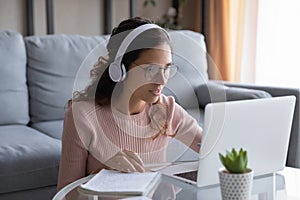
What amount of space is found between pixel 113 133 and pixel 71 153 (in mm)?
136

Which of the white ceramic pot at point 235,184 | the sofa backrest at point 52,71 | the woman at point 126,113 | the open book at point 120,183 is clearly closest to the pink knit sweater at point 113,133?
the woman at point 126,113

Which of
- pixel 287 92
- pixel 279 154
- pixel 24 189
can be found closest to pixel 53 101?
pixel 24 189

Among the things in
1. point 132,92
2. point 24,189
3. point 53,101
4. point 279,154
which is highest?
point 132,92

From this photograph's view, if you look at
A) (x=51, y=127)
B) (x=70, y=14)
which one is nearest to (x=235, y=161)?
(x=51, y=127)

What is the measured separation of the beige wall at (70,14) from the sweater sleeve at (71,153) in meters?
1.87

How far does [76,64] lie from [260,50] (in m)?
1.22

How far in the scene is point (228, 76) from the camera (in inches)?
141

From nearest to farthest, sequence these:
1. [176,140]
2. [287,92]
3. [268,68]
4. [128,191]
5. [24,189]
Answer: [128,191] < [176,140] < [24,189] < [287,92] < [268,68]

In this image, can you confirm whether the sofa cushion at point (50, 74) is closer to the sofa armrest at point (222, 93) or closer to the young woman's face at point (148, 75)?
the sofa armrest at point (222, 93)

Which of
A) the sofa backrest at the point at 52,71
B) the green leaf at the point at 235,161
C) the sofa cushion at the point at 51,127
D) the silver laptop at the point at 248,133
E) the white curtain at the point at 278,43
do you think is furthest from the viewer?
the white curtain at the point at 278,43

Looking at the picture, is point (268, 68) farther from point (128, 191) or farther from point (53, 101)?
point (128, 191)

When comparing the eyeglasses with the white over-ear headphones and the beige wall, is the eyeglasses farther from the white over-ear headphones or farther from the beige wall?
the beige wall

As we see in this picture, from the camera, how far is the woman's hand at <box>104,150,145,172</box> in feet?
4.51

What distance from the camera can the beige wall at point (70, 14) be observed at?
3.19 m
